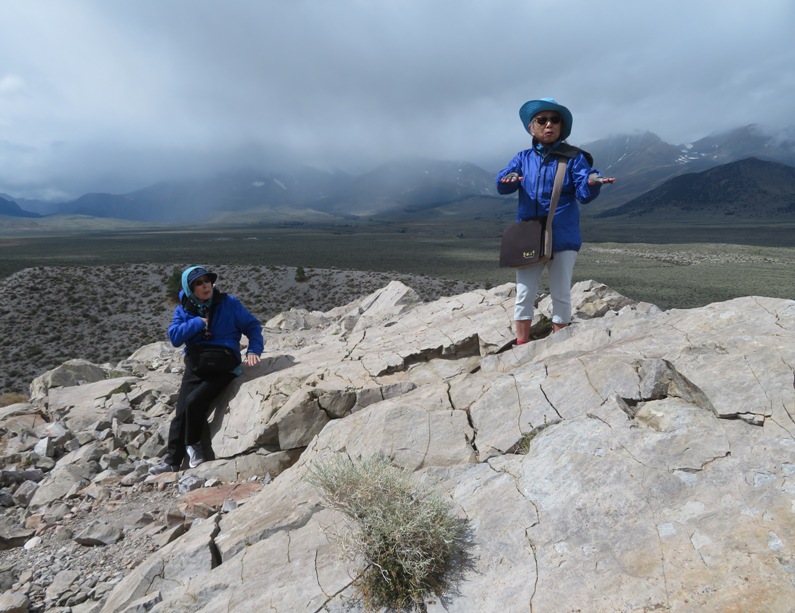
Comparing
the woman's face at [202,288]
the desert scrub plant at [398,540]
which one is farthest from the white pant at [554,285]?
the woman's face at [202,288]

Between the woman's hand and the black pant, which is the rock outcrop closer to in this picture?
the black pant

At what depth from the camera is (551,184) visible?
19.2 ft

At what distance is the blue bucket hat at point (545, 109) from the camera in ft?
18.6

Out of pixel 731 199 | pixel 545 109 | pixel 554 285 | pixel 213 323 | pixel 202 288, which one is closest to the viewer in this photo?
pixel 545 109

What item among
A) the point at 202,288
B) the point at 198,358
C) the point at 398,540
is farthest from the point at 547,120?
the point at 198,358

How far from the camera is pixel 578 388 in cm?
471

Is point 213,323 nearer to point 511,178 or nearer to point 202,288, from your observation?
point 202,288

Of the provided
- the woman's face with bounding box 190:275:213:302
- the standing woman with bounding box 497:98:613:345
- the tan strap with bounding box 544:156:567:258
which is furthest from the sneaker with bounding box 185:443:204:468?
the tan strap with bounding box 544:156:567:258

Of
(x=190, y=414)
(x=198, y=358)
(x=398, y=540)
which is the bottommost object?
(x=190, y=414)

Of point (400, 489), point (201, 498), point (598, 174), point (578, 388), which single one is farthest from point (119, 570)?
point (598, 174)

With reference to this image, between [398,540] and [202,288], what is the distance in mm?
5229

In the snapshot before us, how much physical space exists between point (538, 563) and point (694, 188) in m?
234

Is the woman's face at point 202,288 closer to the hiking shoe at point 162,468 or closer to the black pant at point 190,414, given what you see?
the black pant at point 190,414

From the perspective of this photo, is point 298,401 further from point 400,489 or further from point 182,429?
point 400,489
